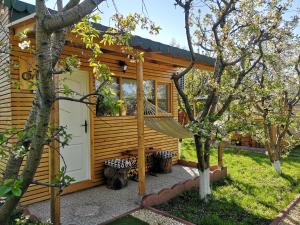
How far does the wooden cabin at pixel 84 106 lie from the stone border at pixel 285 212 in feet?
9.37

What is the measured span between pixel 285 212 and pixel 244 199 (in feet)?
2.36

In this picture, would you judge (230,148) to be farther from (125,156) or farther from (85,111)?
(85,111)

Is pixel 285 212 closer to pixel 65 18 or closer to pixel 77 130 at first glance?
pixel 77 130

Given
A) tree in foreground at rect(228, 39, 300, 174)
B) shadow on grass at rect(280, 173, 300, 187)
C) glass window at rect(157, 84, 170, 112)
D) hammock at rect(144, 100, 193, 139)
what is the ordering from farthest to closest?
glass window at rect(157, 84, 170, 112) → shadow on grass at rect(280, 173, 300, 187) → tree in foreground at rect(228, 39, 300, 174) → hammock at rect(144, 100, 193, 139)

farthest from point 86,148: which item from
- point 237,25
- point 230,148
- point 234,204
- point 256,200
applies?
point 230,148

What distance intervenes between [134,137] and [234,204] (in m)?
2.55

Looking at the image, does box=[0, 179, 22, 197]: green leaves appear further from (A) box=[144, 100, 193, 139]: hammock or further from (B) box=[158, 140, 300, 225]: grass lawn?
(A) box=[144, 100, 193, 139]: hammock

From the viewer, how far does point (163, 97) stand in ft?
24.2

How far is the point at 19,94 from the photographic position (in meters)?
4.38

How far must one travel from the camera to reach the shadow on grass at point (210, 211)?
4031 mm

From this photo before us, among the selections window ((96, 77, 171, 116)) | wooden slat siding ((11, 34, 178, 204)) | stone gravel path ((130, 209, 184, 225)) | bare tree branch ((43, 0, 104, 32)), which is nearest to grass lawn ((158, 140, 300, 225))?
stone gravel path ((130, 209, 184, 225))

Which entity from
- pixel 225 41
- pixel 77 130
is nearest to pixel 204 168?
pixel 225 41

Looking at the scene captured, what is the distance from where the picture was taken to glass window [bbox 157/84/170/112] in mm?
7211

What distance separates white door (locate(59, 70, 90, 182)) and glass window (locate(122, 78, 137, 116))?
97 cm
